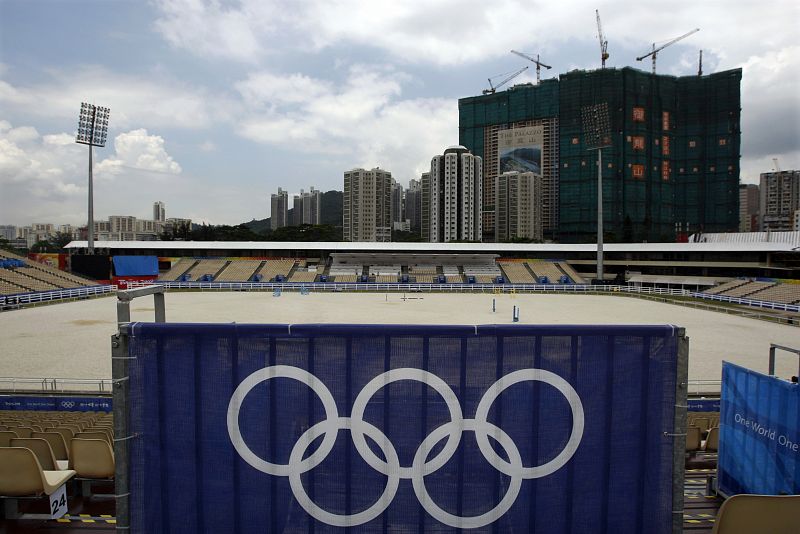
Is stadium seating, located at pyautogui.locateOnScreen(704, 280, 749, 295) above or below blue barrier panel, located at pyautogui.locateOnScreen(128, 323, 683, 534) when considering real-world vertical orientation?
below

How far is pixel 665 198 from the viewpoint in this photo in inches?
4867

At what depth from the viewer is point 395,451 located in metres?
3.53

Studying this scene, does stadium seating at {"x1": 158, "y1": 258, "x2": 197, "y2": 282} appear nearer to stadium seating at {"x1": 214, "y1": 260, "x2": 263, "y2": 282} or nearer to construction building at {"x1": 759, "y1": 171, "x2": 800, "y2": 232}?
stadium seating at {"x1": 214, "y1": 260, "x2": 263, "y2": 282}

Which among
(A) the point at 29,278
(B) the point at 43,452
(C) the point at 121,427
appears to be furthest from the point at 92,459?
(A) the point at 29,278

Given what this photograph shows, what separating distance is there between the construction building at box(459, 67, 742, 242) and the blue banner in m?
119

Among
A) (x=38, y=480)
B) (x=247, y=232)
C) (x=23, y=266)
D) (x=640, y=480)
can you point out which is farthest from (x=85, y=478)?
(x=247, y=232)

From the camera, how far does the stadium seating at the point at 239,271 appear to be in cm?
5921

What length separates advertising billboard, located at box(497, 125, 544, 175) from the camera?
5482 inches

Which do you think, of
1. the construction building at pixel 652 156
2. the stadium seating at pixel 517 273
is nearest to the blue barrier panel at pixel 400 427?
the stadium seating at pixel 517 273

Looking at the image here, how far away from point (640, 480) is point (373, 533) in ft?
6.91

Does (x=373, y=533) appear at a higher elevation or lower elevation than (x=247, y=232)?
lower

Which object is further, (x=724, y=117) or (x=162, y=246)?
(x=724, y=117)

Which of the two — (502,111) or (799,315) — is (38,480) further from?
(502,111)

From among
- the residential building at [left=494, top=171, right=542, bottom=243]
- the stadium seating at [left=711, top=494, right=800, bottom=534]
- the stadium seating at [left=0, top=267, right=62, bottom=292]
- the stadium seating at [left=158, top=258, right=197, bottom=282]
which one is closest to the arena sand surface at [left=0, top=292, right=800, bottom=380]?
the stadium seating at [left=0, top=267, right=62, bottom=292]
